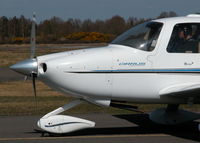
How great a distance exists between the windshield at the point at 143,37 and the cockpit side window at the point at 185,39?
0.97 feet

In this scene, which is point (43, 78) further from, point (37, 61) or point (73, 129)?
point (73, 129)

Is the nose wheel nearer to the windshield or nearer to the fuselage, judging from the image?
the fuselage

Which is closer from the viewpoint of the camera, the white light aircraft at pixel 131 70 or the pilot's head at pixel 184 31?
the white light aircraft at pixel 131 70

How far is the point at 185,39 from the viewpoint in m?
7.97

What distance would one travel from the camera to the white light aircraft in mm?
7648

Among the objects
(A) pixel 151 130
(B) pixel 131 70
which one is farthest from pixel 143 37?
(A) pixel 151 130

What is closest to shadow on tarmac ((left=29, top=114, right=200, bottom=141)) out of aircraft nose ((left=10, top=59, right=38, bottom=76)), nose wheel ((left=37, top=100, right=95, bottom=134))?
nose wheel ((left=37, top=100, right=95, bottom=134))

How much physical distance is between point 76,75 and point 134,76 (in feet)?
3.34

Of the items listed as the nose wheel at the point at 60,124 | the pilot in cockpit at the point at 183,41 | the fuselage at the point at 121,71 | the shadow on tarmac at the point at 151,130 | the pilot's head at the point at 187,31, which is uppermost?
the pilot's head at the point at 187,31

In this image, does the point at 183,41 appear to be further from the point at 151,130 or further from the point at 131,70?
the point at 151,130

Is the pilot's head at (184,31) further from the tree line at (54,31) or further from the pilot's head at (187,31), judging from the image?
the tree line at (54,31)

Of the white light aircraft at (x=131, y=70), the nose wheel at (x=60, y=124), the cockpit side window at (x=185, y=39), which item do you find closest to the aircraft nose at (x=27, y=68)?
the white light aircraft at (x=131, y=70)

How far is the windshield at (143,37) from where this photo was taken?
7.86 metres

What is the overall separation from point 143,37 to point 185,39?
0.76 meters
